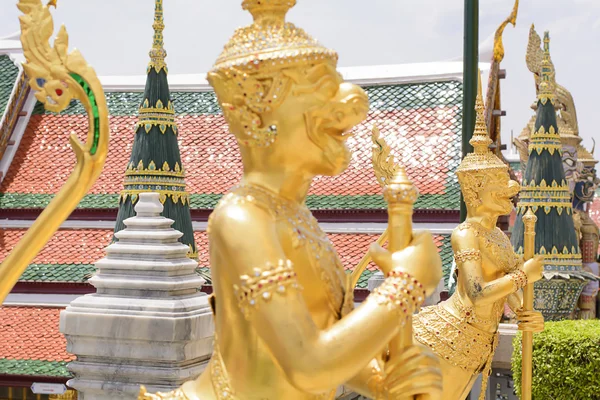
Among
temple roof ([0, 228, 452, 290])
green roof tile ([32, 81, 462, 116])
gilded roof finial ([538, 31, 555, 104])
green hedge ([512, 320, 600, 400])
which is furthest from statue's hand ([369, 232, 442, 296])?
green roof tile ([32, 81, 462, 116])

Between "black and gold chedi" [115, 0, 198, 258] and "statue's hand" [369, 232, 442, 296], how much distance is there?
736 cm

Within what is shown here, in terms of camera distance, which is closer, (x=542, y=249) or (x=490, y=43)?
(x=542, y=249)

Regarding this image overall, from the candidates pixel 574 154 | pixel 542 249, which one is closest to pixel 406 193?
Answer: pixel 542 249

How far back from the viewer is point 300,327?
7.14ft

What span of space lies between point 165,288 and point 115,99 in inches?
343

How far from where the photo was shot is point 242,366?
2.31 metres

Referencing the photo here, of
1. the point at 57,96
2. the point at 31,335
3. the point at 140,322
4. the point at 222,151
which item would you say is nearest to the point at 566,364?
the point at 140,322

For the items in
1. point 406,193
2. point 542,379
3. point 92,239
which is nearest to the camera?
point 406,193

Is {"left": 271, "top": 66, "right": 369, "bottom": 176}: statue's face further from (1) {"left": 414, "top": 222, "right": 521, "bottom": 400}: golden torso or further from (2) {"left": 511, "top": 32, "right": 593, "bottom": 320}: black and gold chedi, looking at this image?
(2) {"left": 511, "top": 32, "right": 593, "bottom": 320}: black and gold chedi

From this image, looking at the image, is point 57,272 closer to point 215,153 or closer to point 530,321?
point 215,153

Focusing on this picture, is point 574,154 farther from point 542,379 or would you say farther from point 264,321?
point 264,321

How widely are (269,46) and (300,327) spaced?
0.74 m

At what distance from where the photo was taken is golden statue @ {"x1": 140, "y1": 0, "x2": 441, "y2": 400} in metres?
2.20

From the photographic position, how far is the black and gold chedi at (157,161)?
959 cm
